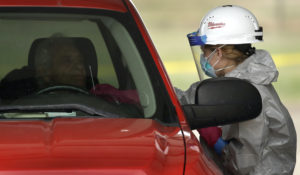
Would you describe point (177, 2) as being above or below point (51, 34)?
below

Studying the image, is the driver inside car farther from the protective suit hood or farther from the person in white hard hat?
the protective suit hood

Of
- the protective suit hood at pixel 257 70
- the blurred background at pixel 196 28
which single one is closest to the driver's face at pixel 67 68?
the protective suit hood at pixel 257 70

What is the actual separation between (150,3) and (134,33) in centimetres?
2017

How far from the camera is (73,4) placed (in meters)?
4.09

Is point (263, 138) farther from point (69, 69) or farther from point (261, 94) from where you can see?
point (69, 69)

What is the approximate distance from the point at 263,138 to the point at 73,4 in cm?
127

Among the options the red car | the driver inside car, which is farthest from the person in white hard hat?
the driver inside car

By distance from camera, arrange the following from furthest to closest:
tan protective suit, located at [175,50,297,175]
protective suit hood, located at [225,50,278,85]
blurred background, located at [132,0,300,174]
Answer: blurred background, located at [132,0,300,174] < protective suit hood, located at [225,50,278,85] < tan protective suit, located at [175,50,297,175]

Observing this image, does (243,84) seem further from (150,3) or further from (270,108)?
(150,3)

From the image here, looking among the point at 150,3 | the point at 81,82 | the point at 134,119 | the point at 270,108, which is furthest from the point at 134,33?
the point at 150,3

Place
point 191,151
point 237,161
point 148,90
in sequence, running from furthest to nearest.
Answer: point 237,161 → point 148,90 → point 191,151

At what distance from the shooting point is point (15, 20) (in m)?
4.26

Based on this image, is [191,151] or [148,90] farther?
[148,90]

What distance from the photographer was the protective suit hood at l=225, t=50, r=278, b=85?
4.72 m
